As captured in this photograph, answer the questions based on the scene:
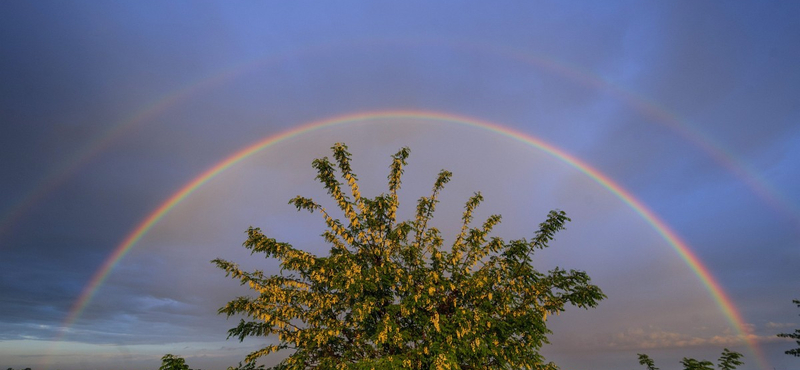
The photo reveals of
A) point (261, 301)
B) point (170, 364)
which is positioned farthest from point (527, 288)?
point (170, 364)

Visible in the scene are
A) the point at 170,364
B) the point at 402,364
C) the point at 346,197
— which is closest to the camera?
the point at 170,364

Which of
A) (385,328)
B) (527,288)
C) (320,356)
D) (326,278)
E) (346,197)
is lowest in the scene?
(320,356)

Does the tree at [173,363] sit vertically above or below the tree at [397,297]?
below

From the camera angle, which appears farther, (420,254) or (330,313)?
(420,254)

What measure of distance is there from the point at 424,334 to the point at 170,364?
6306 mm

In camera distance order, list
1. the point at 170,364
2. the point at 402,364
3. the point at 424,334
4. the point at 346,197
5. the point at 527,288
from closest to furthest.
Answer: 1. the point at 170,364
2. the point at 402,364
3. the point at 424,334
4. the point at 527,288
5. the point at 346,197

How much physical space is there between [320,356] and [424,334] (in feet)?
9.97

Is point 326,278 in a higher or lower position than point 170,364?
higher

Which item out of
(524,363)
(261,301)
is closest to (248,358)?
(261,301)

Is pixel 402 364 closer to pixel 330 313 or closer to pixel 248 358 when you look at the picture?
pixel 330 313

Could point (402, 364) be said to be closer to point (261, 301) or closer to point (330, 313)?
point (330, 313)

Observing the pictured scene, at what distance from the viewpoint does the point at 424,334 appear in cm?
1191

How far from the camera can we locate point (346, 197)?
13805mm

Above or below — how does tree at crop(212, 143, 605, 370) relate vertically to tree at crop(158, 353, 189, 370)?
above
